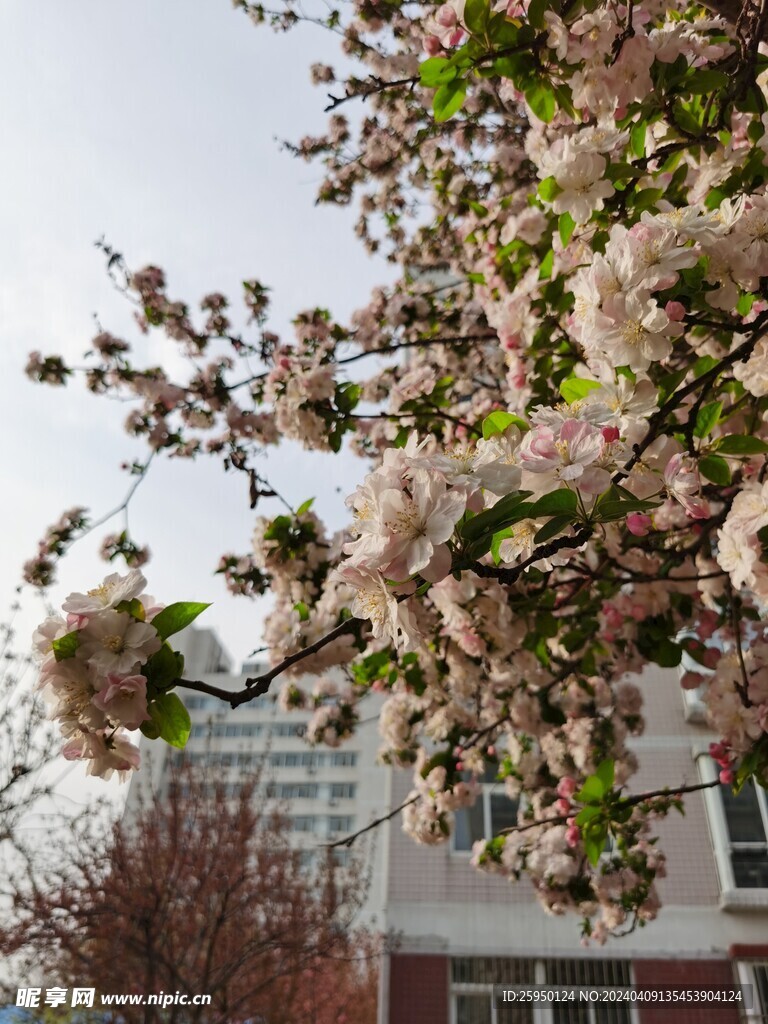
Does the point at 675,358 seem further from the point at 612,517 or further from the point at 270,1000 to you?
the point at 270,1000

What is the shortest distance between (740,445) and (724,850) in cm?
989

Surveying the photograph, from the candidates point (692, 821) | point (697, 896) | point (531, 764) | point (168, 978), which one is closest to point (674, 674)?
point (692, 821)

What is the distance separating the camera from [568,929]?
922 cm

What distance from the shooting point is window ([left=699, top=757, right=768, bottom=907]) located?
29.6 feet

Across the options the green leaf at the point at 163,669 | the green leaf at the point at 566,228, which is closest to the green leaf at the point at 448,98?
the green leaf at the point at 566,228

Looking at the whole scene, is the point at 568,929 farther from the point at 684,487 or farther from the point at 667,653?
the point at 684,487

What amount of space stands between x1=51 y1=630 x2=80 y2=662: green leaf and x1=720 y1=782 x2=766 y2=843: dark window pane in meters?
10.2

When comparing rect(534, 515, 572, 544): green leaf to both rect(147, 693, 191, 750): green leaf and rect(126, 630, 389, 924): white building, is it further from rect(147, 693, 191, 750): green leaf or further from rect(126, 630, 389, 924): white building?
rect(126, 630, 389, 924): white building

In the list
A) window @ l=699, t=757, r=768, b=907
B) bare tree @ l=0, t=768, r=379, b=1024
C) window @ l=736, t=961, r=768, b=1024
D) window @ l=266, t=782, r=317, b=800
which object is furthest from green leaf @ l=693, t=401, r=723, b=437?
window @ l=266, t=782, r=317, b=800

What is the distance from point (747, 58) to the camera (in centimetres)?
179

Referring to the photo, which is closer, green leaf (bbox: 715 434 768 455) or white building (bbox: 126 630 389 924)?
green leaf (bbox: 715 434 768 455)

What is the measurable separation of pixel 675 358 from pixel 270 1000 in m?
8.88

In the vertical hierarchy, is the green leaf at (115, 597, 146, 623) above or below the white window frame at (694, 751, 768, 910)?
below

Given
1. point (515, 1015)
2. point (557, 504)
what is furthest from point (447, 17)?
point (515, 1015)
